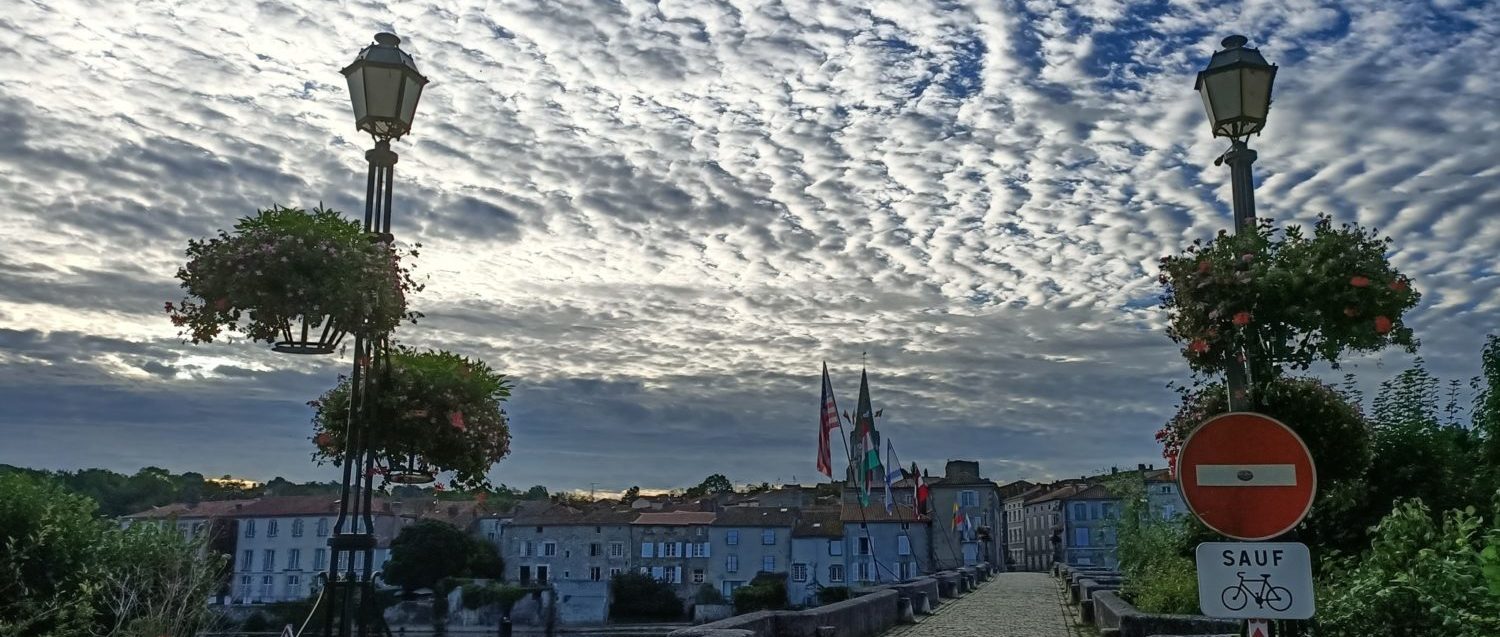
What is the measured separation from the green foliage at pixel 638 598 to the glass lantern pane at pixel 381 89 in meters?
87.2

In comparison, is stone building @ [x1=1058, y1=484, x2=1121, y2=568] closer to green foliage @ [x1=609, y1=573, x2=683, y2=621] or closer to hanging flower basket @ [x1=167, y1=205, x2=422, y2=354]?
green foliage @ [x1=609, y1=573, x2=683, y2=621]

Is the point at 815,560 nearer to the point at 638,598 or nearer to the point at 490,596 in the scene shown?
the point at 638,598

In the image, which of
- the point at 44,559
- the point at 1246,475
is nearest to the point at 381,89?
the point at 44,559

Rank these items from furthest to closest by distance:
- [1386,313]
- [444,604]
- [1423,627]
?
[444,604]
[1423,627]
[1386,313]

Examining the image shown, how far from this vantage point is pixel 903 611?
71.5 feet

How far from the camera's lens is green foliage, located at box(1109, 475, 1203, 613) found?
1736 centimetres

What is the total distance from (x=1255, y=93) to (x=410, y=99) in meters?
5.62

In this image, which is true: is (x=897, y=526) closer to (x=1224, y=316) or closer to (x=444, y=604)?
(x=444, y=604)

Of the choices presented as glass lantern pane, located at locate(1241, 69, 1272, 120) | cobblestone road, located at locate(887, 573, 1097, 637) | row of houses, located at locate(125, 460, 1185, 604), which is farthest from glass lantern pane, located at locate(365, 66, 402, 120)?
row of houses, located at locate(125, 460, 1185, 604)

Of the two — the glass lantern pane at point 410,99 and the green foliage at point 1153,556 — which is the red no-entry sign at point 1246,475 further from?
the green foliage at point 1153,556

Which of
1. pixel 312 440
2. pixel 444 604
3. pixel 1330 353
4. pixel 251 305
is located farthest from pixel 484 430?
pixel 444 604

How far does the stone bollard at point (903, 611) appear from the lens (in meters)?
21.6

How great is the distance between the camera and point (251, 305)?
6.54 meters

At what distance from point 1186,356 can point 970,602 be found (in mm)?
24699
